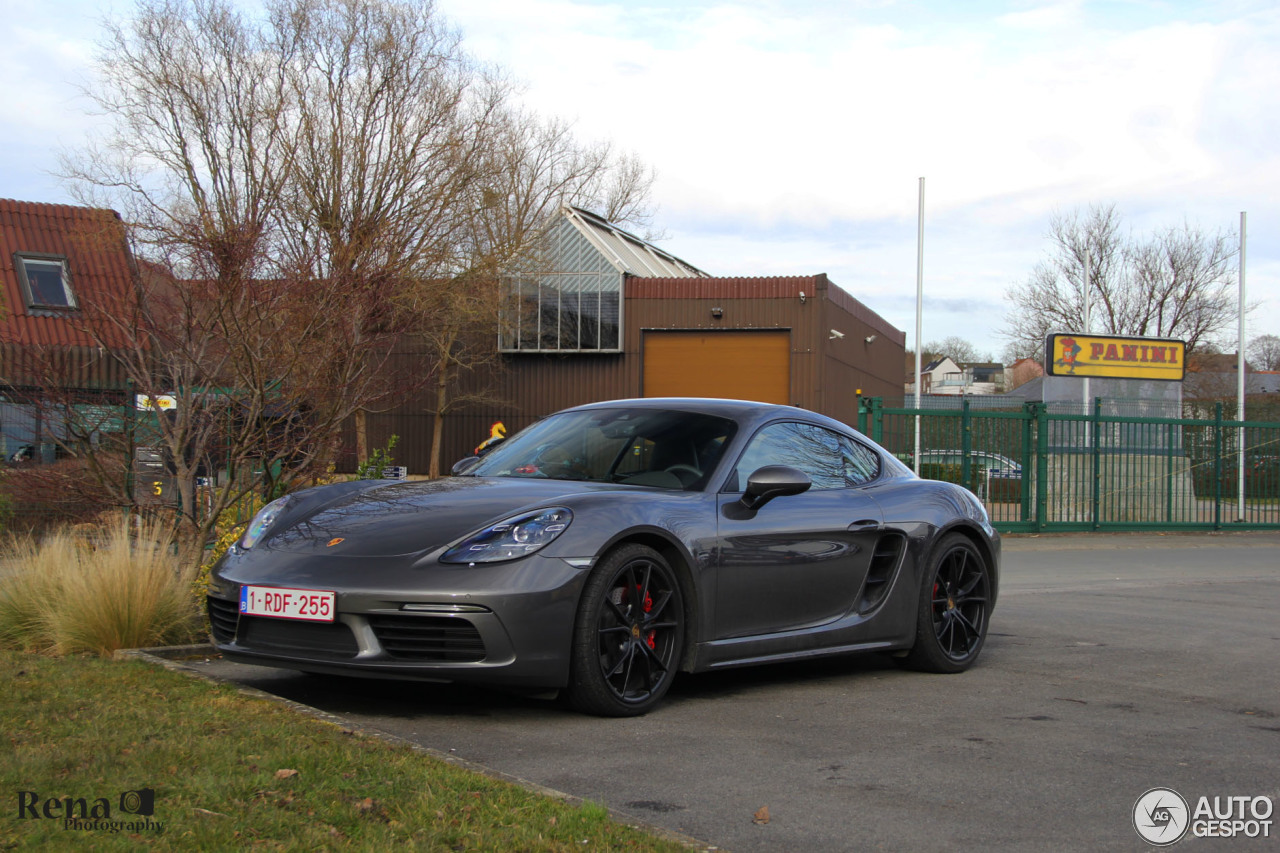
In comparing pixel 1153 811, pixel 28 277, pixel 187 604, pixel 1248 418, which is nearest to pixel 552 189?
pixel 28 277

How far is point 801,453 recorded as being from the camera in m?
6.45

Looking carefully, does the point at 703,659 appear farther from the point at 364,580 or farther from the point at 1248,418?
the point at 1248,418

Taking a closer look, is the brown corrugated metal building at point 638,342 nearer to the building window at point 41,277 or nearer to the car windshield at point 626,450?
the building window at point 41,277

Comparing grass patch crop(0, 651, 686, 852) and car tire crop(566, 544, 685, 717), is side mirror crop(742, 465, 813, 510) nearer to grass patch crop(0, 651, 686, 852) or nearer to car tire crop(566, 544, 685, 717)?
car tire crop(566, 544, 685, 717)

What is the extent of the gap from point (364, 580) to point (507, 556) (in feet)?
1.80

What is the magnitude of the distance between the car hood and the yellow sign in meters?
20.4

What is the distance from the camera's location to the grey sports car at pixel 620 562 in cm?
472

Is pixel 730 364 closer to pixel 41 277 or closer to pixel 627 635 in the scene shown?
pixel 41 277

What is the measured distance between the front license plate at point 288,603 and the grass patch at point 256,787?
0.38m

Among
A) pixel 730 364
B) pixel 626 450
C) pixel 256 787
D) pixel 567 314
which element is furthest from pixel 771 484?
pixel 567 314

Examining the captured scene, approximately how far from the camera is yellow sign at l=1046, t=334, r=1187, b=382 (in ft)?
79.7

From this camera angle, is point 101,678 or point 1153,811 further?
point 101,678

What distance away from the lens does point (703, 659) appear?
5.42m

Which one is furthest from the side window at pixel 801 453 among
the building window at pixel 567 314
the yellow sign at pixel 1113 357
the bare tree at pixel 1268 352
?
the bare tree at pixel 1268 352
